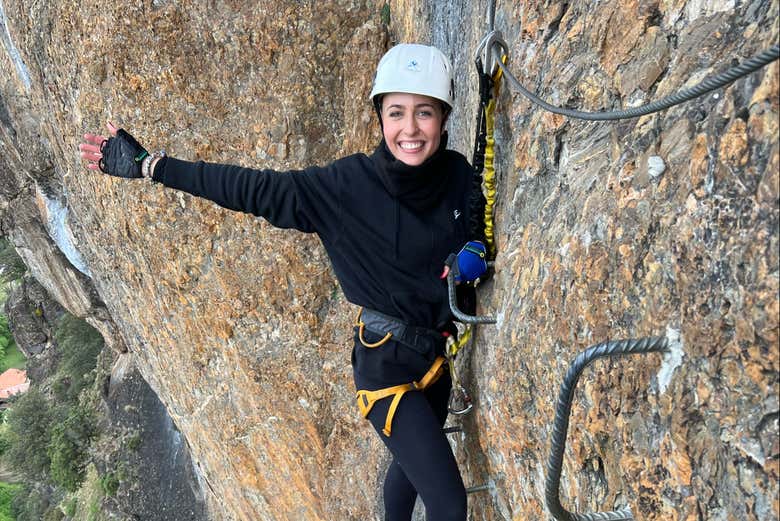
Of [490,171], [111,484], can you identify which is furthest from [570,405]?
[111,484]

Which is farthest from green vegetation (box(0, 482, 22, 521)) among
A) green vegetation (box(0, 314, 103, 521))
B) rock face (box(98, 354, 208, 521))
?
rock face (box(98, 354, 208, 521))

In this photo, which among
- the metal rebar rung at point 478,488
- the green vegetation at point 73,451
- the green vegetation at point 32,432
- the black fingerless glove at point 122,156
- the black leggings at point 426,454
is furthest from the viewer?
the green vegetation at point 32,432

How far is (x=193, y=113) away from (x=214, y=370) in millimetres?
2986

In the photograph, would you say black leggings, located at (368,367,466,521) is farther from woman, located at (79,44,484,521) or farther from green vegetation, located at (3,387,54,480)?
green vegetation, located at (3,387,54,480)

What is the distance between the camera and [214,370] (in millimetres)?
6660

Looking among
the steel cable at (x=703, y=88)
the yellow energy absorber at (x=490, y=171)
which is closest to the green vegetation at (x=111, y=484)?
the yellow energy absorber at (x=490, y=171)

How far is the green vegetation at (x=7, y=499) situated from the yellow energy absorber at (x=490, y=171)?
82.1 ft

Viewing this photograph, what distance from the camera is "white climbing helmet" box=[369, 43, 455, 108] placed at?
2.80m

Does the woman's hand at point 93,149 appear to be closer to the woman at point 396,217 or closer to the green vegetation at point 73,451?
the woman at point 396,217

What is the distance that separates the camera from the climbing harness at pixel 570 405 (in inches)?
64.2

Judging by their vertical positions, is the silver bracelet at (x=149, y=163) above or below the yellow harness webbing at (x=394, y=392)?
above

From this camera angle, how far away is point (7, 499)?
850 inches

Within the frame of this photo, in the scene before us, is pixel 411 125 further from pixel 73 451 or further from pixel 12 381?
pixel 12 381

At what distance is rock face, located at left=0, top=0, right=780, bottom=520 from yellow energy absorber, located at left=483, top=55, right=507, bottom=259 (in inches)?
2.3
